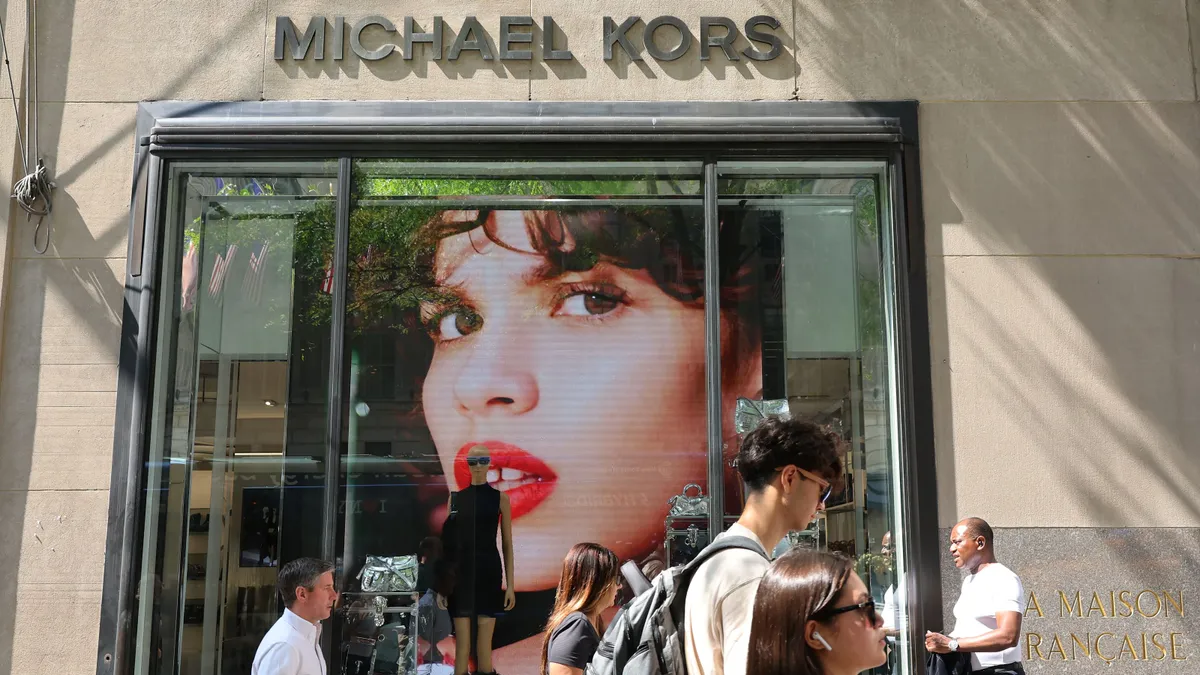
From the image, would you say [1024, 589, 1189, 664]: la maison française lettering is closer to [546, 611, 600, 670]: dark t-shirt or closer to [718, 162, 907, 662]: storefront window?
[718, 162, 907, 662]: storefront window

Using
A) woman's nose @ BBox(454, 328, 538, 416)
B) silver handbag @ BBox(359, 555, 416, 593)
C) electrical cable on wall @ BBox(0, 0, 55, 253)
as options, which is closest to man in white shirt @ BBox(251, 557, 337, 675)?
silver handbag @ BBox(359, 555, 416, 593)

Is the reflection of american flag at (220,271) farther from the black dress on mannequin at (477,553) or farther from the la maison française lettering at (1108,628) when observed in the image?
the la maison française lettering at (1108,628)

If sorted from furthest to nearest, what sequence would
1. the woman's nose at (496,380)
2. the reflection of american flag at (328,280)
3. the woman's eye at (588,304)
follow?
the woman's eye at (588,304)
the woman's nose at (496,380)
the reflection of american flag at (328,280)

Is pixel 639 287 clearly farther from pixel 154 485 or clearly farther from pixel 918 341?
pixel 154 485

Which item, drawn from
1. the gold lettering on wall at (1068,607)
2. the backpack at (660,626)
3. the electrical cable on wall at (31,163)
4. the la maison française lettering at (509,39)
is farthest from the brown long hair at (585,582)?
the electrical cable on wall at (31,163)

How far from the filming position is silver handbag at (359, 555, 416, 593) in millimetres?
6801

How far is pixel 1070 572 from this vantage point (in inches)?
255

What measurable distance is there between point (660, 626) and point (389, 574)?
160 inches

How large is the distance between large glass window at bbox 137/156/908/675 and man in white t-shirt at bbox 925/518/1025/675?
0.63 m

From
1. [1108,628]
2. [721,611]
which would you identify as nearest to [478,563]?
[1108,628]

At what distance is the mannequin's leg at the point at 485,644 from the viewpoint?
268 inches

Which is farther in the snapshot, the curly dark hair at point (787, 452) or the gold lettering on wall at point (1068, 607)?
the gold lettering on wall at point (1068, 607)

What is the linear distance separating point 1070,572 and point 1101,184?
238 centimetres

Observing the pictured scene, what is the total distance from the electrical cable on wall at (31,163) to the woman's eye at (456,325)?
8.15 feet
